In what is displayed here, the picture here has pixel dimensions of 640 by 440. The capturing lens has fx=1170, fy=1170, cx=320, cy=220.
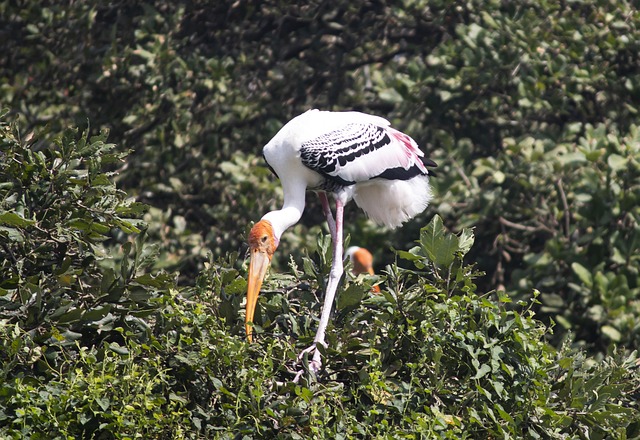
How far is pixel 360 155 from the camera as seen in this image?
17.9 ft

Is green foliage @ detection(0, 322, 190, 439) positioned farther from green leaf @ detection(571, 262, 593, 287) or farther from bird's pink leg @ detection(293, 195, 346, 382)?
green leaf @ detection(571, 262, 593, 287)

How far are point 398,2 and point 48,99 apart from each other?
271 centimetres

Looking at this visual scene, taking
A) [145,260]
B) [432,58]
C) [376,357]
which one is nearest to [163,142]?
[432,58]

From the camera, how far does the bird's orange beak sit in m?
4.75

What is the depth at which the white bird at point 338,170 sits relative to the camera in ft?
16.9

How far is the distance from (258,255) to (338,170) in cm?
66

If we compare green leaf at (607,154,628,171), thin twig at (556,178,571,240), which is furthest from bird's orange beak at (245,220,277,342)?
thin twig at (556,178,571,240)

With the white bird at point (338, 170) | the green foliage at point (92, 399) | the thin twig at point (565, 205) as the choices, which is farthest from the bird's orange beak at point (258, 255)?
the thin twig at point (565, 205)

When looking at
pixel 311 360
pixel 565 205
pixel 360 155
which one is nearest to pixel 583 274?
pixel 565 205

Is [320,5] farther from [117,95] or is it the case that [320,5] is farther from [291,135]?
[291,135]

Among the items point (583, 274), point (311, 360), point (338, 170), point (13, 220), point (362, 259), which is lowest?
point (362, 259)

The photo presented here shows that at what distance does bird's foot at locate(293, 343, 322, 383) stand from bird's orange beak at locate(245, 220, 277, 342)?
0.92ft

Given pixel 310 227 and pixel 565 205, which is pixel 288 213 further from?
pixel 310 227

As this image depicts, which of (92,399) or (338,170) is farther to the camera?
(338,170)
